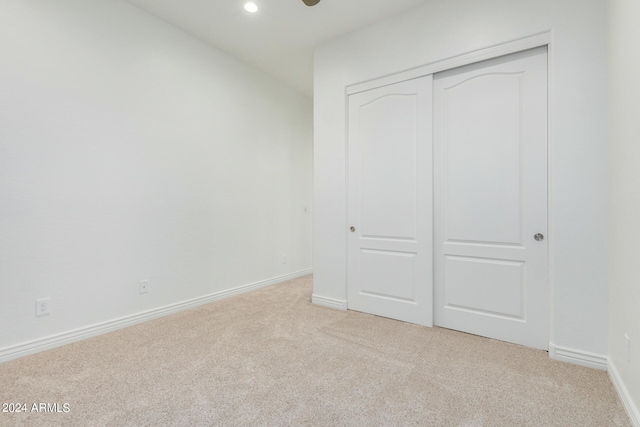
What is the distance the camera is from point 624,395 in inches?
61.7

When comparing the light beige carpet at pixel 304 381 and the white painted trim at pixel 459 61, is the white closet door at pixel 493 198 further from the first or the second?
the light beige carpet at pixel 304 381

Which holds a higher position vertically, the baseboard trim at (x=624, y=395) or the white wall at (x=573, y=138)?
the white wall at (x=573, y=138)

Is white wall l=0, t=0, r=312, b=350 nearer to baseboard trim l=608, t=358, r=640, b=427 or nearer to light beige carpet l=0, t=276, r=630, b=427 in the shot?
light beige carpet l=0, t=276, r=630, b=427

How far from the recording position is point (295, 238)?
14.7ft

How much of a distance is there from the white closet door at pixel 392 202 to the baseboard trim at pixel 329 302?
0.07 metres

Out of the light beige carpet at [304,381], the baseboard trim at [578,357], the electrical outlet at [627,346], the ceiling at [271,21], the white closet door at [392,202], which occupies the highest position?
the ceiling at [271,21]

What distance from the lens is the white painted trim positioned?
2169 millimetres

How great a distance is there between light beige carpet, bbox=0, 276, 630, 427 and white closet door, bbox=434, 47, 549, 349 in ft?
0.79

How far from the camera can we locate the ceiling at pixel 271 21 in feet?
8.80

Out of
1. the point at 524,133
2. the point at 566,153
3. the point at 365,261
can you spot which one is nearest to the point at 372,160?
the point at 365,261

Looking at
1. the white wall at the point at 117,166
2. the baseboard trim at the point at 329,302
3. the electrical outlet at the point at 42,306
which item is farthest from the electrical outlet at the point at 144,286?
the baseboard trim at the point at 329,302

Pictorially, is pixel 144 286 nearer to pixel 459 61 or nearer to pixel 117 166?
pixel 117 166

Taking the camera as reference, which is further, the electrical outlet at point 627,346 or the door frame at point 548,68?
the door frame at point 548,68

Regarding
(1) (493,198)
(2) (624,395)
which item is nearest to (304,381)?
(2) (624,395)
